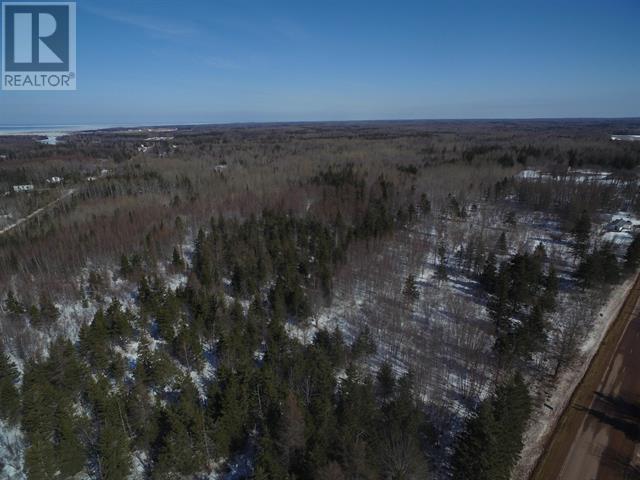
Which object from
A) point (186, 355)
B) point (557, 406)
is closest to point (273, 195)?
point (186, 355)

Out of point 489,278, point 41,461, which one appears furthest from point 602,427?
point 41,461

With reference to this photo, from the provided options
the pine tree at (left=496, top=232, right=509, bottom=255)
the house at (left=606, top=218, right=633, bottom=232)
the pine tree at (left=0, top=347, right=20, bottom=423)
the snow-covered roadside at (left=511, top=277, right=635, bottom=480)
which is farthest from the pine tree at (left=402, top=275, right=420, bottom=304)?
the house at (left=606, top=218, right=633, bottom=232)

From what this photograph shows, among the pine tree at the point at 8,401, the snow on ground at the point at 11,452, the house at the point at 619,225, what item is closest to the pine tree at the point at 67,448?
the snow on ground at the point at 11,452

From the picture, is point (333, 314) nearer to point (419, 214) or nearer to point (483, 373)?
point (483, 373)

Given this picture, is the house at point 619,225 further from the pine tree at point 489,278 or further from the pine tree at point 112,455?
the pine tree at point 112,455

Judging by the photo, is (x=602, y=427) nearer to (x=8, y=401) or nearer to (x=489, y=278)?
(x=489, y=278)

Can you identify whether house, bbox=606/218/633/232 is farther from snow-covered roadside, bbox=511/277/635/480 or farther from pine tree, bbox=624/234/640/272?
snow-covered roadside, bbox=511/277/635/480
